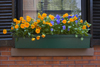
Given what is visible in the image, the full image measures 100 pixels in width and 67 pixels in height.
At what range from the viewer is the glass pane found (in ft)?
5.85

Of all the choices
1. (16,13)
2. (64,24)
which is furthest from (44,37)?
(16,13)

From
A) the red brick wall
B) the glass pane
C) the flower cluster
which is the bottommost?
the red brick wall

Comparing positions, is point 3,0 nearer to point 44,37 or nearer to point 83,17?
point 44,37

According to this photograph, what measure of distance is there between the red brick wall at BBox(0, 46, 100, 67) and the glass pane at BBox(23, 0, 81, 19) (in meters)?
0.71

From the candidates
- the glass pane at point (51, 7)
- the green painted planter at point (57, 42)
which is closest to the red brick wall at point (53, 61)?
the green painted planter at point (57, 42)

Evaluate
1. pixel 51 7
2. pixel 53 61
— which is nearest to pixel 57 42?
pixel 53 61

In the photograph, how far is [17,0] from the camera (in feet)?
5.52

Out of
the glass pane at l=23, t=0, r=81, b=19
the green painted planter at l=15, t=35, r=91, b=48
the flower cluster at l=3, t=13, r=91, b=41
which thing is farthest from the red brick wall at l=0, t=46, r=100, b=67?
the glass pane at l=23, t=0, r=81, b=19

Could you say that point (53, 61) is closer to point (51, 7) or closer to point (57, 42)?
point (57, 42)

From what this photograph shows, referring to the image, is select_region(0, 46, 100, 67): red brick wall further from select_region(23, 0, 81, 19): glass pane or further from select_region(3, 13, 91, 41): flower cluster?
select_region(23, 0, 81, 19): glass pane

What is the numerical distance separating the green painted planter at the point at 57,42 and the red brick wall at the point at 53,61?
0.27 m

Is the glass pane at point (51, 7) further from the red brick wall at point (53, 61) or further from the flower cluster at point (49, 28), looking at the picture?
the red brick wall at point (53, 61)

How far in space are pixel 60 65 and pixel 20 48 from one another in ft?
2.21

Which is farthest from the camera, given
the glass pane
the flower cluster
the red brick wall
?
the glass pane
